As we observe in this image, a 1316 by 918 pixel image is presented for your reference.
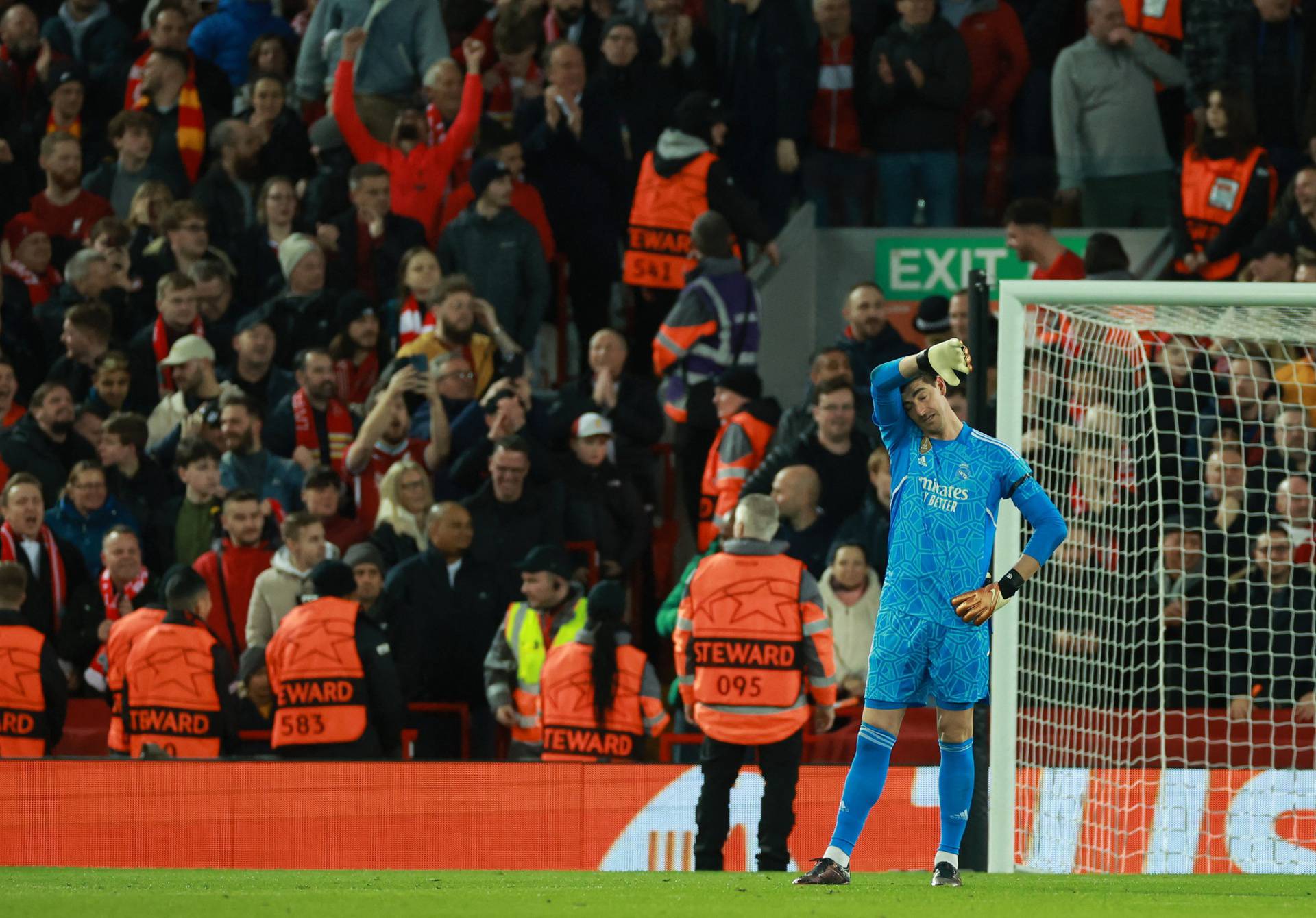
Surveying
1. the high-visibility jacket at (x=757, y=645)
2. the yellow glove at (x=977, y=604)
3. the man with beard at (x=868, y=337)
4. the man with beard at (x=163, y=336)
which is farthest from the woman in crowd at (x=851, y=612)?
the man with beard at (x=163, y=336)

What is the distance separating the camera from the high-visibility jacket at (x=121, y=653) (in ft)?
33.1

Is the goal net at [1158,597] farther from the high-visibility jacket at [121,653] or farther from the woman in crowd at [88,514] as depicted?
the woman in crowd at [88,514]

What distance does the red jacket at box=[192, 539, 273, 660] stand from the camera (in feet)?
35.7

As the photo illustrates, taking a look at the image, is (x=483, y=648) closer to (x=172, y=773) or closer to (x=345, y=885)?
(x=172, y=773)

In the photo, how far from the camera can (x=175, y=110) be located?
567 inches

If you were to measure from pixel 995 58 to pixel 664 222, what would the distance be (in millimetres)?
2497

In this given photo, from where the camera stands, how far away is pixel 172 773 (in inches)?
372

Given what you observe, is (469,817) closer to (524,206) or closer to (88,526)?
(88,526)

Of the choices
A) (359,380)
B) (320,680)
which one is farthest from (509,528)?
(359,380)

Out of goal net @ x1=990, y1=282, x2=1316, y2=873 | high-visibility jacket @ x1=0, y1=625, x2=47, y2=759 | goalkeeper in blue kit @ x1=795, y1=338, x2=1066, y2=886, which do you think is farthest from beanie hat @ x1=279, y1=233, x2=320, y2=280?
goalkeeper in blue kit @ x1=795, y1=338, x2=1066, y2=886

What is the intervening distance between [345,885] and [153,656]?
270cm

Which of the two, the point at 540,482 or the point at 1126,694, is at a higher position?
the point at 540,482

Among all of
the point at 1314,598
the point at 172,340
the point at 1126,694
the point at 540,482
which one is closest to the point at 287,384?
the point at 172,340

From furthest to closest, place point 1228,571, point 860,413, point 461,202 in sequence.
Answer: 1. point 461,202
2. point 860,413
3. point 1228,571
